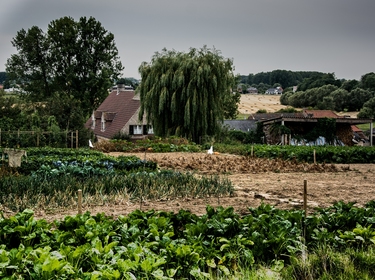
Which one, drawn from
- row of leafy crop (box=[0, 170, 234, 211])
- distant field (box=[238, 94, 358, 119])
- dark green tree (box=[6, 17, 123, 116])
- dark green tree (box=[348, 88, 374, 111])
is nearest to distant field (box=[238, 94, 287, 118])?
distant field (box=[238, 94, 358, 119])

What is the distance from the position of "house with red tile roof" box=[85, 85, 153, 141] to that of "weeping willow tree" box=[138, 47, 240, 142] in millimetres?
6669

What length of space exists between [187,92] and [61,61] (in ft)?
61.6

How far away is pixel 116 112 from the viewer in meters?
44.1

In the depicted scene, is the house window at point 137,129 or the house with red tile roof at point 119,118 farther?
the house window at point 137,129

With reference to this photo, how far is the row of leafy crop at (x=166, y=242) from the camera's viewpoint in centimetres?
382

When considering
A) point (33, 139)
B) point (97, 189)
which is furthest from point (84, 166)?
point (33, 139)

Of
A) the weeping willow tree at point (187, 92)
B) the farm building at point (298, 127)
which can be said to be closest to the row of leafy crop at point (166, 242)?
the weeping willow tree at point (187, 92)

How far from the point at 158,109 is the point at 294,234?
25.4m

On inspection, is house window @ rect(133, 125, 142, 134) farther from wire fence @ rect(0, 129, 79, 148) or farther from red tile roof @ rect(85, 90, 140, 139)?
wire fence @ rect(0, 129, 79, 148)

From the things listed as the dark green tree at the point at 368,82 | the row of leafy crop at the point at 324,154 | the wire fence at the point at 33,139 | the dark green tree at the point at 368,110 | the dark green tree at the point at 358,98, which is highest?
the dark green tree at the point at 368,82

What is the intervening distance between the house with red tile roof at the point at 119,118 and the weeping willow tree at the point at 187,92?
667 centimetres

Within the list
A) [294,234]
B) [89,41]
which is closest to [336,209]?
[294,234]

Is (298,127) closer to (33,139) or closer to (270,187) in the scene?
(33,139)

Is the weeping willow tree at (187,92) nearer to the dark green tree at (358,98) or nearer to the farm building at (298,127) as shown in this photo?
the farm building at (298,127)
